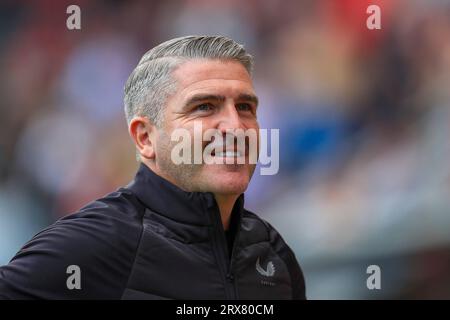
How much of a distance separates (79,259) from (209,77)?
44cm

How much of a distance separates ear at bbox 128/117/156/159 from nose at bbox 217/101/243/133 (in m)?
0.17

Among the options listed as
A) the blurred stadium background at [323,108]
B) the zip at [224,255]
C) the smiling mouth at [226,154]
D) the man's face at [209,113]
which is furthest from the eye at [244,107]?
the blurred stadium background at [323,108]

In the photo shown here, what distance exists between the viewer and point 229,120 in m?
1.10

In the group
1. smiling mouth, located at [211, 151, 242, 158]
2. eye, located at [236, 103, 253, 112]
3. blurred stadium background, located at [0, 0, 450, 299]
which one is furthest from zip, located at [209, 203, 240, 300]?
blurred stadium background, located at [0, 0, 450, 299]

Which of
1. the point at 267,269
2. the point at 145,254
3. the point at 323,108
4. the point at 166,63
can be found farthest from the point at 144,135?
the point at 323,108

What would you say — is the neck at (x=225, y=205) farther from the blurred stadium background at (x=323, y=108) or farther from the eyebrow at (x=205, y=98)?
the blurred stadium background at (x=323, y=108)

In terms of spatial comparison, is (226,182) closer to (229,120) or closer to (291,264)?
(229,120)

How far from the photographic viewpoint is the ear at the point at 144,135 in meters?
1.20

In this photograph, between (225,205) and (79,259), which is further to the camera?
(225,205)

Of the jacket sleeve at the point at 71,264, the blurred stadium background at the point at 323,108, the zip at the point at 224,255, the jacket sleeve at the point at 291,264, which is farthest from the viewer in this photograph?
the blurred stadium background at the point at 323,108

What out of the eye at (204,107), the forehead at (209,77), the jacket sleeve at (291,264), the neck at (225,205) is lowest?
the jacket sleeve at (291,264)

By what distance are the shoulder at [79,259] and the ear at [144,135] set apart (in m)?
0.17

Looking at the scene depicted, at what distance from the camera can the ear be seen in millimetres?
1196

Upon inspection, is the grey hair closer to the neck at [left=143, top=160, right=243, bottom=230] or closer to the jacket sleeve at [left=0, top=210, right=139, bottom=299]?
the neck at [left=143, top=160, right=243, bottom=230]
